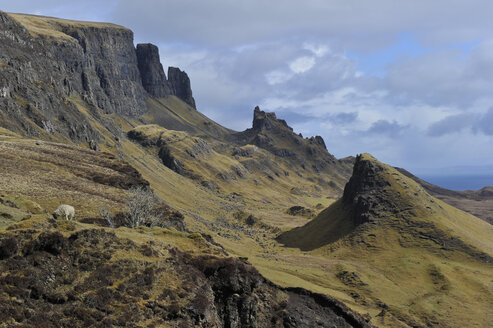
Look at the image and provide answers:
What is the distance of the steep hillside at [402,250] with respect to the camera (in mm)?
79500

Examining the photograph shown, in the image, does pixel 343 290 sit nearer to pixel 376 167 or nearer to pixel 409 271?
pixel 409 271

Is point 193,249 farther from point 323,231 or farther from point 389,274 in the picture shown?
point 323,231

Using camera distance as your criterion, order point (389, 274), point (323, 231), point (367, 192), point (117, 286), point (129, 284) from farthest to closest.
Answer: point (367, 192), point (323, 231), point (389, 274), point (129, 284), point (117, 286)

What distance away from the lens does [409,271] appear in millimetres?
96250

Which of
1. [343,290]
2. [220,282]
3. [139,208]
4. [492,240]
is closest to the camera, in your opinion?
[220,282]

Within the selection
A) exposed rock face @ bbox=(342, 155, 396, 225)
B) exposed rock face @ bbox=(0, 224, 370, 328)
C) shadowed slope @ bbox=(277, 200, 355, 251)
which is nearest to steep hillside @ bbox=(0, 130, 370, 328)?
exposed rock face @ bbox=(0, 224, 370, 328)

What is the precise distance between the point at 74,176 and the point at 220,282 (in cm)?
4761

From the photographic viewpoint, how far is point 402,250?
10706cm

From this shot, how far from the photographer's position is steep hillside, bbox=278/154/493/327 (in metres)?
79.5

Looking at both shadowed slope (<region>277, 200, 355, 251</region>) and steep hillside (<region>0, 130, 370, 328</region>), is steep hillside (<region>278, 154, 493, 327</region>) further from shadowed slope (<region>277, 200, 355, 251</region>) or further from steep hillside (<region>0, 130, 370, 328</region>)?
steep hillside (<region>0, 130, 370, 328</region>)

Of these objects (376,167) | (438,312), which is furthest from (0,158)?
(376,167)

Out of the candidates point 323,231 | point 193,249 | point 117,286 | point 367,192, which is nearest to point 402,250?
point 367,192

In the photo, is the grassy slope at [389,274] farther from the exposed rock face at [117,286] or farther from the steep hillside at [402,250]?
the exposed rock face at [117,286]

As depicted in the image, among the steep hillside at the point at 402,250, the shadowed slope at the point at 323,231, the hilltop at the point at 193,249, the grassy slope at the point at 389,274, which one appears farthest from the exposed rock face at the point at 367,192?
the grassy slope at the point at 389,274
